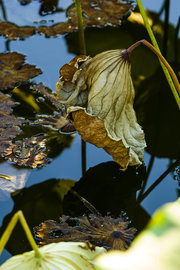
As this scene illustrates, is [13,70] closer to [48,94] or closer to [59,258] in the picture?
[48,94]

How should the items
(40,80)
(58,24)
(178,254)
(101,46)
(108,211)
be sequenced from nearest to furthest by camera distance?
(178,254)
(108,211)
(40,80)
(101,46)
(58,24)

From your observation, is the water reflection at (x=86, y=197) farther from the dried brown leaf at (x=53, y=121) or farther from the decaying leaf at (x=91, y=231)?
the dried brown leaf at (x=53, y=121)

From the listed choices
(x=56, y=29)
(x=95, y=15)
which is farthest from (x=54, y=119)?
(x=95, y=15)

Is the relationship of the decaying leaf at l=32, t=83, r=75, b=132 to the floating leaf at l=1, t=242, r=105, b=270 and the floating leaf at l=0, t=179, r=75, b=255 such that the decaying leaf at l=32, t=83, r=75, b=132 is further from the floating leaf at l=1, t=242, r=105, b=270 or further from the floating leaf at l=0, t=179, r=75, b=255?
the floating leaf at l=1, t=242, r=105, b=270

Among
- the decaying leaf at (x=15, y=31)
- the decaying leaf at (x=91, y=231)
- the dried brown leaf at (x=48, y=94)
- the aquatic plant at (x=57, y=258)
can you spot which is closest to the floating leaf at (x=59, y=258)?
the aquatic plant at (x=57, y=258)

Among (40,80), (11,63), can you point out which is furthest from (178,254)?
(11,63)

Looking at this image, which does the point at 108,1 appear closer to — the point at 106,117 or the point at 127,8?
the point at 127,8

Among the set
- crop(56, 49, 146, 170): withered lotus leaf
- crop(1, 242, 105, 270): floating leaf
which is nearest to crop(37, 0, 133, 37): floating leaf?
Result: crop(56, 49, 146, 170): withered lotus leaf
